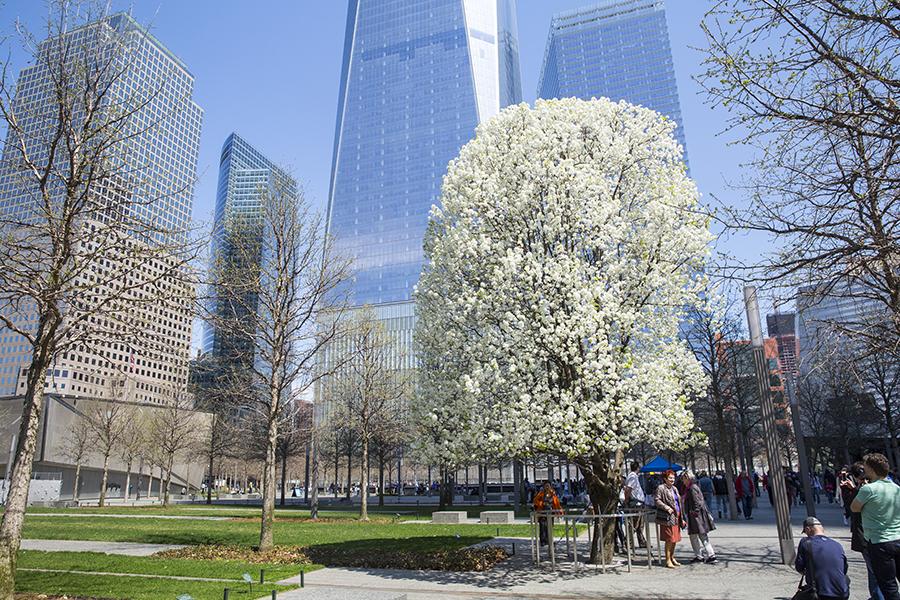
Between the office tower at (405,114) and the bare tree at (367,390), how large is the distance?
355ft

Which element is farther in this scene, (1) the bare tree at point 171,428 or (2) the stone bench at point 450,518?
(1) the bare tree at point 171,428

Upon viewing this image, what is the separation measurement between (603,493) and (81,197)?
1155 centimetres

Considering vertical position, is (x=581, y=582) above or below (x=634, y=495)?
below

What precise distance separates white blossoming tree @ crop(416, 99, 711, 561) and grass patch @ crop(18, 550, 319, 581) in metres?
4.50

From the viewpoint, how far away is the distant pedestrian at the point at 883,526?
6.46 m

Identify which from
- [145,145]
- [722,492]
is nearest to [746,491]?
[722,492]

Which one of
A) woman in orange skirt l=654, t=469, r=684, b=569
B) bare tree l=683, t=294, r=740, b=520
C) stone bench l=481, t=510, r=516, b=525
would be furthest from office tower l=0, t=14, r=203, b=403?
bare tree l=683, t=294, r=740, b=520

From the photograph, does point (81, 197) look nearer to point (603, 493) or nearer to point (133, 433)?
point (603, 493)

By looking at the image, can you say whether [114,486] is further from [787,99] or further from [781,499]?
[787,99]

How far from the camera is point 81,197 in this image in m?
8.95

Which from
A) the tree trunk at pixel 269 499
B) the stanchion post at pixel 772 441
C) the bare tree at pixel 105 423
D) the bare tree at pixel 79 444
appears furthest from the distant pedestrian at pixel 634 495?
the bare tree at pixel 79 444

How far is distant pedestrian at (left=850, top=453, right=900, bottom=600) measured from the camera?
646 centimetres

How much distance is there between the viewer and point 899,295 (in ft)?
34.6

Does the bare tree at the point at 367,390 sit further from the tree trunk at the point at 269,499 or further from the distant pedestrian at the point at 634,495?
the distant pedestrian at the point at 634,495
